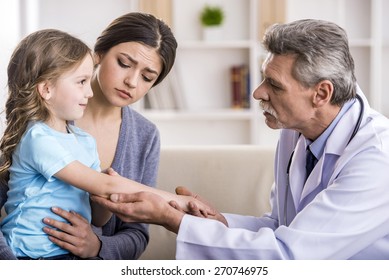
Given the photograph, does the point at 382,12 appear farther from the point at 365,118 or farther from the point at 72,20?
the point at 365,118

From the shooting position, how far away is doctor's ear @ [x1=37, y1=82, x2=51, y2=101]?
4.88 feet

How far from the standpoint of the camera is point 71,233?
150cm

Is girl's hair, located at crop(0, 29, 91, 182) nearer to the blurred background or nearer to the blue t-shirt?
the blue t-shirt

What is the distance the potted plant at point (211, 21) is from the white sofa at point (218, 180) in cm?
206

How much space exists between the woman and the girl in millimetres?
119

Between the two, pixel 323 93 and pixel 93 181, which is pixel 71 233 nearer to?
pixel 93 181

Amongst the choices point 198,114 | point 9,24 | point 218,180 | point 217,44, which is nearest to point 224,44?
point 217,44

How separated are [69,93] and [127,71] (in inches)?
10.9

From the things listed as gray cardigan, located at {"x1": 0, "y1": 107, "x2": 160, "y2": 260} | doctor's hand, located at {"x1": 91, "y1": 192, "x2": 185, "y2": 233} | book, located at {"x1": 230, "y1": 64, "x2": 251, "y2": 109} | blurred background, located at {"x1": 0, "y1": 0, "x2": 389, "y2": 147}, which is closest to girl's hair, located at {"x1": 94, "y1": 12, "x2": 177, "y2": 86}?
gray cardigan, located at {"x1": 0, "y1": 107, "x2": 160, "y2": 260}

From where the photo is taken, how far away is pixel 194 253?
5.03ft

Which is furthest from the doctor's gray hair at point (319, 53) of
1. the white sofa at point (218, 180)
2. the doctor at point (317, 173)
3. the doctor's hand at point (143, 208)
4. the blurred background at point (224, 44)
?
the blurred background at point (224, 44)
